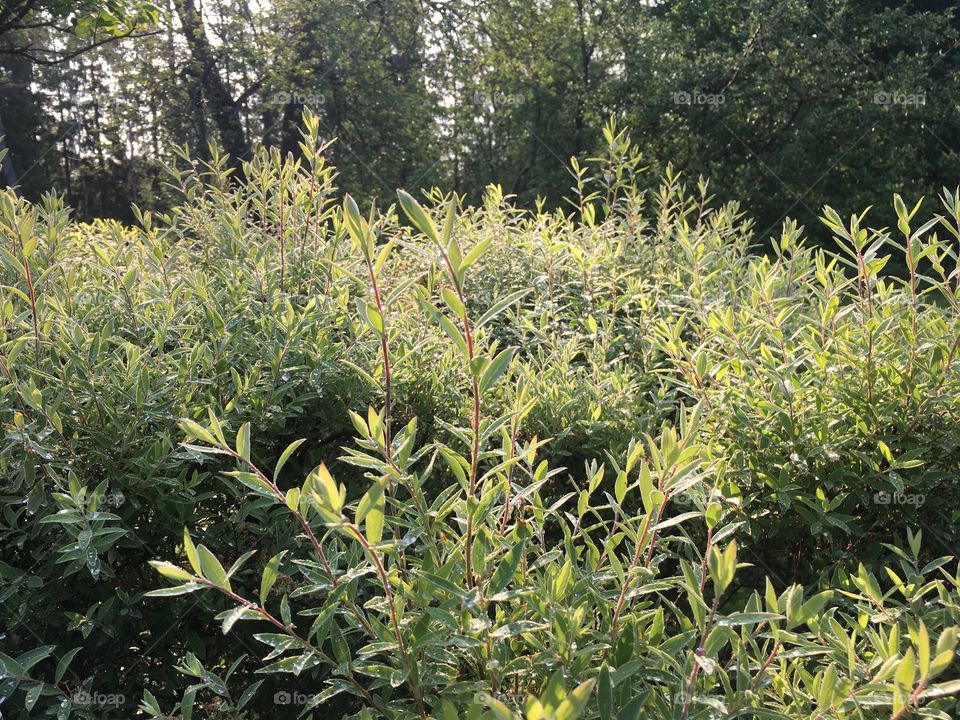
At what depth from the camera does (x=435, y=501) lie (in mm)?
1439

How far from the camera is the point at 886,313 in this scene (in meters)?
2.18

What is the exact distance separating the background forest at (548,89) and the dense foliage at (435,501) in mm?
12627

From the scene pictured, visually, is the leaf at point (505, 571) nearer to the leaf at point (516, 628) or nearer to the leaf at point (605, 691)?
the leaf at point (516, 628)

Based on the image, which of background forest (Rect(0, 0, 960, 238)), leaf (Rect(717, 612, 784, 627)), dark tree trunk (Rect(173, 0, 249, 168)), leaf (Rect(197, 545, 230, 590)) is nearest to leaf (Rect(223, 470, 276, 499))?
leaf (Rect(197, 545, 230, 590))

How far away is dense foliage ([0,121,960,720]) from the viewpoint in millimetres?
1258

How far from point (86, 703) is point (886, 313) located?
90.1 inches

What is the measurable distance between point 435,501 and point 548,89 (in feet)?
56.2

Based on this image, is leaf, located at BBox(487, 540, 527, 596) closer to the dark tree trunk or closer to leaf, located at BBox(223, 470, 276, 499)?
leaf, located at BBox(223, 470, 276, 499)

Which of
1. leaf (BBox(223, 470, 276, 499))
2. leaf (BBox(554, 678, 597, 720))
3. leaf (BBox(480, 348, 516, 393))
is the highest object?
leaf (BBox(480, 348, 516, 393))

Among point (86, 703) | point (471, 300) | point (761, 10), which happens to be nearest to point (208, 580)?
point (86, 703)

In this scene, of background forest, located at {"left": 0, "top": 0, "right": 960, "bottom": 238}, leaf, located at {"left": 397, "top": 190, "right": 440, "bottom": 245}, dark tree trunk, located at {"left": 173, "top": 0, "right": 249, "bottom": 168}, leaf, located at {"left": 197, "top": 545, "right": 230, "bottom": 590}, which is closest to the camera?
leaf, located at {"left": 397, "top": 190, "right": 440, "bottom": 245}

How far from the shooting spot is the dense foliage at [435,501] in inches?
49.5

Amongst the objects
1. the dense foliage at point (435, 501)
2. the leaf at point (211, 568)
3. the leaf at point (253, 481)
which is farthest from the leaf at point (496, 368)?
the leaf at point (211, 568)

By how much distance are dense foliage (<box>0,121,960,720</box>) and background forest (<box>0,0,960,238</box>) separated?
41.4ft
